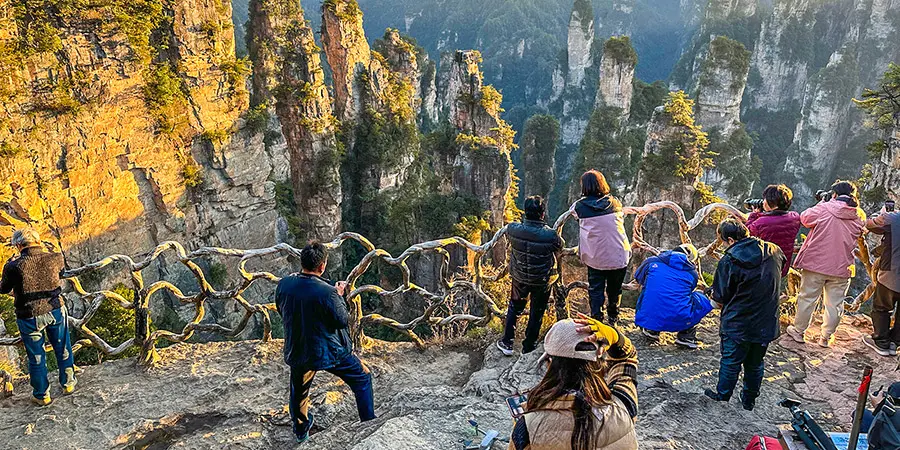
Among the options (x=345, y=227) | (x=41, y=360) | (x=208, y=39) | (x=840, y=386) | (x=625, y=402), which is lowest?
(x=345, y=227)

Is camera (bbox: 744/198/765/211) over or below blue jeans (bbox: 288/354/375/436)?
over

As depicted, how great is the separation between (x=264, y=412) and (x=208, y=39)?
44.5ft

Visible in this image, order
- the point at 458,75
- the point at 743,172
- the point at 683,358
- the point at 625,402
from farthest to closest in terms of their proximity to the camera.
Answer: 1. the point at 743,172
2. the point at 458,75
3. the point at 683,358
4. the point at 625,402

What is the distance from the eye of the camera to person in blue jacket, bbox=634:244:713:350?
4172 mm

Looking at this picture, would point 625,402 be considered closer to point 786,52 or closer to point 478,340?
point 478,340

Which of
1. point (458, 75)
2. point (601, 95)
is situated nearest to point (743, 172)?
point (601, 95)

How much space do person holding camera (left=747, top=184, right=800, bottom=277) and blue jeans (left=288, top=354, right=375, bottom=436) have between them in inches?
127

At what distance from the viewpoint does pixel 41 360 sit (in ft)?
14.3

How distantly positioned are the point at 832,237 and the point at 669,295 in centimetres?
152

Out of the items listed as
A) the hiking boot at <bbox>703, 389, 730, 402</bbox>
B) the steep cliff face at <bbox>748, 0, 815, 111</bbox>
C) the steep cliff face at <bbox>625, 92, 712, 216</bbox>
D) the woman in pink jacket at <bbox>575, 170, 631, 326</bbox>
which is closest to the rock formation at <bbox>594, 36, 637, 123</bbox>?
the steep cliff face at <bbox>748, 0, 815, 111</bbox>

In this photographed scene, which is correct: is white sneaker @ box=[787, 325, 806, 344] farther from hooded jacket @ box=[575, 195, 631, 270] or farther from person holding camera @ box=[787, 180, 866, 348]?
hooded jacket @ box=[575, 195, 631, 270]

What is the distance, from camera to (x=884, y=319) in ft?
15.6

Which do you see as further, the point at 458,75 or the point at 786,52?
the point at 786,52

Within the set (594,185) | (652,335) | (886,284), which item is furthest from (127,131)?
(886,284)
